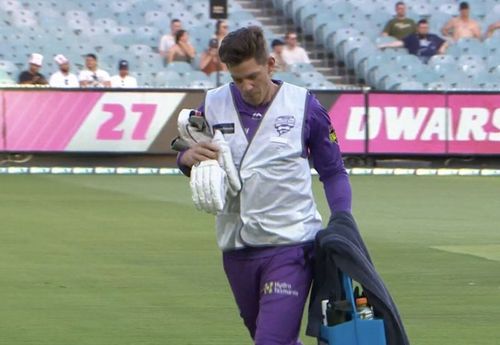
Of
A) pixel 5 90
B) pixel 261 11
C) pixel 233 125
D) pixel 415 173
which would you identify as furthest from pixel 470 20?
pixel 233 125

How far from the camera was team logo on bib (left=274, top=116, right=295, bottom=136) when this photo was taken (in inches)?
233

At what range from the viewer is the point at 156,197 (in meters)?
18.2

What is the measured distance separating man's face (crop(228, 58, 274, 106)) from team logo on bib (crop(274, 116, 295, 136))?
113 millimetres

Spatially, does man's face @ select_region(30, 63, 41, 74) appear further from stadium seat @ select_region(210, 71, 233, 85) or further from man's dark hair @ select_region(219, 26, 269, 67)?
man's dark hair @ select_region(219, 26, 269, 67)

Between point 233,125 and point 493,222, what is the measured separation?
10372 millimetres

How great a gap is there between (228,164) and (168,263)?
6.49m

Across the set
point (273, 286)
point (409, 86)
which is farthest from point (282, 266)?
point (409, 86)

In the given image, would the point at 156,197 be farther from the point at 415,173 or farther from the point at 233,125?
the point at 233,125

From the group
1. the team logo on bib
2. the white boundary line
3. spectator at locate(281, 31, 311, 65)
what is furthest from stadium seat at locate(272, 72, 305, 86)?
the team logo on bib

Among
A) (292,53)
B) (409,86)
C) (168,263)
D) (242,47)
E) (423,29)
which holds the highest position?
(242,47)

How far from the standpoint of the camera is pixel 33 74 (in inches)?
870

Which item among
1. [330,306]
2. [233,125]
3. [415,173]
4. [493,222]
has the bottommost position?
[415,173]

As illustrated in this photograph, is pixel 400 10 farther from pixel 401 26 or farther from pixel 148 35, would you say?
pixel 148 35

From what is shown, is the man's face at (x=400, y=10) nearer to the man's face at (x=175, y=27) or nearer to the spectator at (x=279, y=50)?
the spectator at (x=279, y=50)
